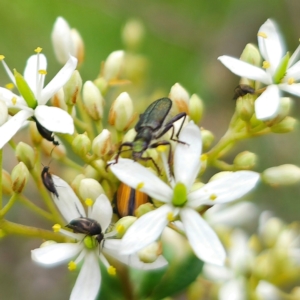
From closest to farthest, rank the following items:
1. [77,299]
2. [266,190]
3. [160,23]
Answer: [77,299] < [266,190] < [160,23]

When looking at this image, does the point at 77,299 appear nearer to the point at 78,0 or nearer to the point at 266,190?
the point at 266,190

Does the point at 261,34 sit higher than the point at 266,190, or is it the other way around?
the point at 261,34

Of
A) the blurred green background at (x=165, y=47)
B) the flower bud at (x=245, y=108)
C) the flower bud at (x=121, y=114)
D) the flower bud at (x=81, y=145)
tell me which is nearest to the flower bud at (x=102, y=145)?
the flower bud at (x=81, y=145)

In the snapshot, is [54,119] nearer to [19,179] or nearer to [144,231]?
[19,179]

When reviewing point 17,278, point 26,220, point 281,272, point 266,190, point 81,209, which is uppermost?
point 81,209

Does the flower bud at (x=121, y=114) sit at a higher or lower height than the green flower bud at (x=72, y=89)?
lower

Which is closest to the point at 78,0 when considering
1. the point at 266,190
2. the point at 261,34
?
the point at 266,190

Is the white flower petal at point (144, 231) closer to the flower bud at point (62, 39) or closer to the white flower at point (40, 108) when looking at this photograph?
the white flower at point (40, 108)

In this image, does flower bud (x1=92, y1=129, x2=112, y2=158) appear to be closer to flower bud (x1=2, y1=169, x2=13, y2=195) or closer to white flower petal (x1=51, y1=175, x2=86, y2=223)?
white flower petal (x1=51, y1=175, x2=86, y2=223)
